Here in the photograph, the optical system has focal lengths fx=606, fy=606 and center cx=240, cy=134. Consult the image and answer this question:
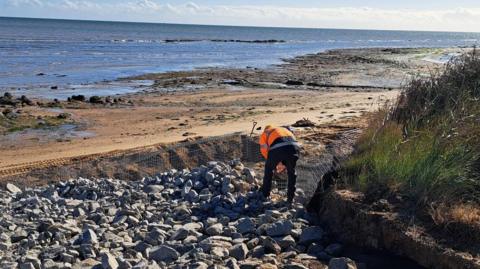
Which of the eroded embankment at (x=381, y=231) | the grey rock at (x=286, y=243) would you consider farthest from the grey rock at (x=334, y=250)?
the grey rock at (x=286, y=243)

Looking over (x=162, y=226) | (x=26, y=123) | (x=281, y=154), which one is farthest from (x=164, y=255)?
(x=26, y=123)

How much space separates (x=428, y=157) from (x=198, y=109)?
555 inches

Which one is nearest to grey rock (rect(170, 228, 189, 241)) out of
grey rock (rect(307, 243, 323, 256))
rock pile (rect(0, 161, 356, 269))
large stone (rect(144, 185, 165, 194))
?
rock pile (rect(0, 161, 356, 269))

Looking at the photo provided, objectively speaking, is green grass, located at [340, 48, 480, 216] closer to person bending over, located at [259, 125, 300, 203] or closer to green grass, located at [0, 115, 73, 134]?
person bending over, located at [259, 125, 300, 203]

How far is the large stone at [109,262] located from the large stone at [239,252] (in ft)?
4.16

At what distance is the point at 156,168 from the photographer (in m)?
11.9

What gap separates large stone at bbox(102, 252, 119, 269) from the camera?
6082mm

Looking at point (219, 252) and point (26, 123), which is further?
point (26, 123)

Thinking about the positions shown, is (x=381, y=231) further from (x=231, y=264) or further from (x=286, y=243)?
(x=231, y=264)

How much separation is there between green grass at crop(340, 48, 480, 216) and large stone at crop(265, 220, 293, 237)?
111 cm

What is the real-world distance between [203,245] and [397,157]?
2869 millimetres

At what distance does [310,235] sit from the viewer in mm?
7176

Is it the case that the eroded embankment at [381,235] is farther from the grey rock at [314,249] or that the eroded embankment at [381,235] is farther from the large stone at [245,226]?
the large stone at [245,226]

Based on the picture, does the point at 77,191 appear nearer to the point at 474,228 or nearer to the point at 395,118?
the point at 395,118
